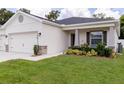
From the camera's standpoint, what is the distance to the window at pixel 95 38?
17119 mm

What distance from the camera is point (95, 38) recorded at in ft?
57.1

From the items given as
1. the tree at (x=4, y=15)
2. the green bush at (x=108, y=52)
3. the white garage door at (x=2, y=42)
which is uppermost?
the tree at (x=4, y=15)

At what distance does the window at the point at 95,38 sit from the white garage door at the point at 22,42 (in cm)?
603

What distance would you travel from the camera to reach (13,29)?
17.8 meters

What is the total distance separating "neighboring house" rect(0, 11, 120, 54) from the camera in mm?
15411

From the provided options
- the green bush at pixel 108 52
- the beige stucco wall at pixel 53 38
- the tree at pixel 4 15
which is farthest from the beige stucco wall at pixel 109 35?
the tree at pixel 4 15

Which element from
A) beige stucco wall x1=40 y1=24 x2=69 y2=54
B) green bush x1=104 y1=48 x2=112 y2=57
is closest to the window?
beige stucco wall x1=40 y1=24 x2=69 y2=54

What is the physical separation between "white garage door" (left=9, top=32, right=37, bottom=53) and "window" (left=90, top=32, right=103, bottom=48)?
6026 mm

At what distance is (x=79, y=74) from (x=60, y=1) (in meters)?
3.50

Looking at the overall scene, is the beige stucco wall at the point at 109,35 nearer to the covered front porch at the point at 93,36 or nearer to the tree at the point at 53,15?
the covered front porch at the point at 93,36

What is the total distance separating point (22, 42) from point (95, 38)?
25.3 ft

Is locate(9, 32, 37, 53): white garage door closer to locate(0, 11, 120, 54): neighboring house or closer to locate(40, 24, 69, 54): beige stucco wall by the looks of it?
locate(0, 11, 120, 54): neighboring house

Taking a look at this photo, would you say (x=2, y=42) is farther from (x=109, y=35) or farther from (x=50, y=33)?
(x=109, y=35)

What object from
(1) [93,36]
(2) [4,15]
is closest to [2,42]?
(1) [93,36]
